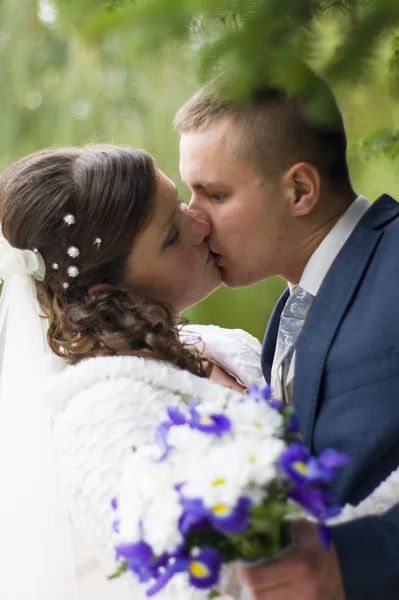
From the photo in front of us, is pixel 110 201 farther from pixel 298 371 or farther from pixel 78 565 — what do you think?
pixel 78 565

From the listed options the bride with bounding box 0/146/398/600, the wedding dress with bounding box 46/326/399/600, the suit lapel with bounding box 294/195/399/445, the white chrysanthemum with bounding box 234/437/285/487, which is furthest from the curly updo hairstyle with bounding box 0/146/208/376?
the white chrysanthemum with bounding box 234/437/285/487

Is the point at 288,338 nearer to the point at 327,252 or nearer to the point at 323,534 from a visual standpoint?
the point at 327,252

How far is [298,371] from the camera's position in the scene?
1734 mm

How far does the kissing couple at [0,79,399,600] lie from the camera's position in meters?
1.63

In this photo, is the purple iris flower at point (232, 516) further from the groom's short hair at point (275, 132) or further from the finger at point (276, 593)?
the groom's short hair at point (275, 132)

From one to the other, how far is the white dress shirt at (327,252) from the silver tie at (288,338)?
0.03 m

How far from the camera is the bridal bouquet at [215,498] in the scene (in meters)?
1.18

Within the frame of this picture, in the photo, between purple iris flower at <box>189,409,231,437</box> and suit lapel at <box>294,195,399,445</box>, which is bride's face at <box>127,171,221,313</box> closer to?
suit lapel at <box>294,195,399,445</box>

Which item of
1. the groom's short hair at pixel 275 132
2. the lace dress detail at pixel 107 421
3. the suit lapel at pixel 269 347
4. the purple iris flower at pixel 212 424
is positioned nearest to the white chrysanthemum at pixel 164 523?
the purple iris flower at pixel 212 424

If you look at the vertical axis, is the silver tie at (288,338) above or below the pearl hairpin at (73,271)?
below

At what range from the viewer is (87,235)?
198 cm

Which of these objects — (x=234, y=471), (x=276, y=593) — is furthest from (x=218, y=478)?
(x=276, y=593)

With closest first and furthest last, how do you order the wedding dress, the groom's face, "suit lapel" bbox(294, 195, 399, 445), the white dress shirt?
the wedding dress → "suit lapel" bbox(294, 195, 399, 445) → the white dress shirt → the groom's face

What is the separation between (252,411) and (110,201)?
0.84 metres
